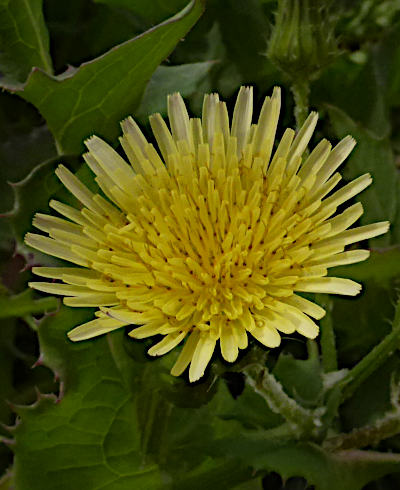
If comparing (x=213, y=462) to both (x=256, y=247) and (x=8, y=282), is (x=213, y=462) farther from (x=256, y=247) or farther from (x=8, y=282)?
(x=8, y=282)

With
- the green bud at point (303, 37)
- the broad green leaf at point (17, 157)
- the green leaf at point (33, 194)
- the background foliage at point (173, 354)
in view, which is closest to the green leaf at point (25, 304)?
the background foliage at point (173, 354)

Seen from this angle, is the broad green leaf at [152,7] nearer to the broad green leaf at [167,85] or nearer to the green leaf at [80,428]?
the broad green leaf at [167,85]

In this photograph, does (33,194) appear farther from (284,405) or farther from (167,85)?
(284,405)

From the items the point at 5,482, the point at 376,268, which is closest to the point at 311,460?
the point at 376,268

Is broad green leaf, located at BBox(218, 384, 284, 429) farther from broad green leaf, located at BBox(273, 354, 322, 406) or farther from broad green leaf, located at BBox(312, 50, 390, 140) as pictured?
broad green leaf, located at BBox(312, 50, 390, 140)

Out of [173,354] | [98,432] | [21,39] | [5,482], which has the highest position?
[21,39]

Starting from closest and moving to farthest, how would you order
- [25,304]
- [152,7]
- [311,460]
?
[311,460] → [25,304] → [152,7]

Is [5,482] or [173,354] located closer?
[173,354]

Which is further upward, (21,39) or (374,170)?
(21,39)
